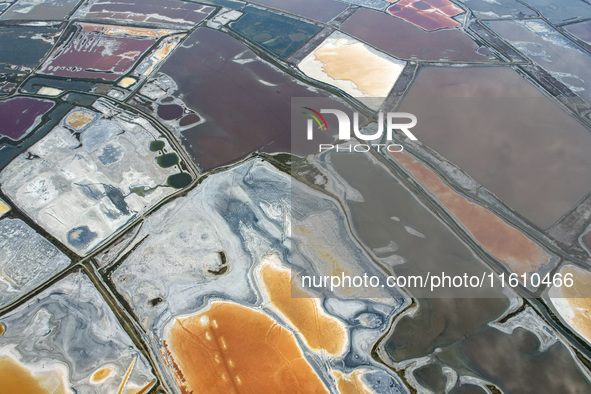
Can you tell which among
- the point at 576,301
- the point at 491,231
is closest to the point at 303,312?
the point at 491,231

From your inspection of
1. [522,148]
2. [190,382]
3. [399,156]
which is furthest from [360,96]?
[190,382]

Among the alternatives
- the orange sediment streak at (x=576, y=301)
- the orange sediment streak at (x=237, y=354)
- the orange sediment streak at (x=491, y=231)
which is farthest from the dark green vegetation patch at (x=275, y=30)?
the orange sediment streak at (x=576, y=301)

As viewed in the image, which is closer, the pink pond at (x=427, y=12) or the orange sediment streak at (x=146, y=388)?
the orange sediment streak at (x=146, y=388)

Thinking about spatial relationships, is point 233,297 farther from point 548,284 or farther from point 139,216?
point 548,284

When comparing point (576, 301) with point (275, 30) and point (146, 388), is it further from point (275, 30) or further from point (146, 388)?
point (275, 30)

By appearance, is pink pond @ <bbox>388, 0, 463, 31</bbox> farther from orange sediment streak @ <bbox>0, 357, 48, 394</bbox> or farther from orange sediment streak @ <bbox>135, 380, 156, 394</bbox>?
orange sediment streak @ <bbox>0, 357, 48, 394</bbox>

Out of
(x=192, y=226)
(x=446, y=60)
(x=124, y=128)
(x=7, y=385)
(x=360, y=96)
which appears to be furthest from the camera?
(x=446, y=60)

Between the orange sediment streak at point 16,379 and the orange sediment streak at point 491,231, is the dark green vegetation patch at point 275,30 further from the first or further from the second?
the orange sediment streak at point 16,379
